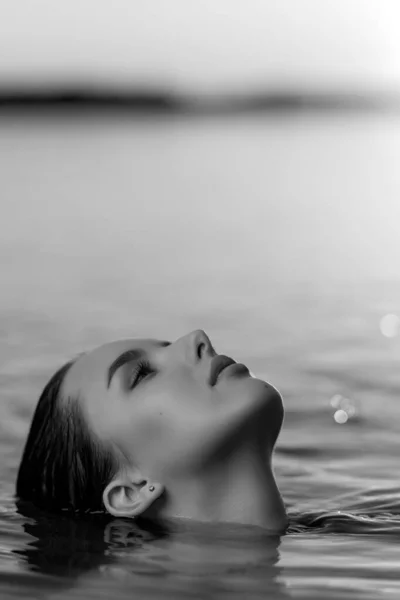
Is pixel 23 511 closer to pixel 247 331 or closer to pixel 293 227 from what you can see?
pixel 247 331

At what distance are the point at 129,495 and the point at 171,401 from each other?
1.35ft

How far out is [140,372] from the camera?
459cm

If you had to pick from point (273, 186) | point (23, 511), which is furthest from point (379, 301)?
point (273, 186)

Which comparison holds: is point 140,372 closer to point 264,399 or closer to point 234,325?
point 264,399

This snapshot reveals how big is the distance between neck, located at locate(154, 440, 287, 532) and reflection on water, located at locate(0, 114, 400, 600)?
0.06 meters

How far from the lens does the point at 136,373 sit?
4578mm

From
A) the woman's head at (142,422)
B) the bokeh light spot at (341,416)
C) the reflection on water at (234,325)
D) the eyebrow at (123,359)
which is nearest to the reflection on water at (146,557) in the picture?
the reflection on water at (234,325)

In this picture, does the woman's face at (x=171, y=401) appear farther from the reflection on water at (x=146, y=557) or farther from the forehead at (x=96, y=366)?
the reflection on water at (x=146, y=557)

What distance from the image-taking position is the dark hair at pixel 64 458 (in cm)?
459

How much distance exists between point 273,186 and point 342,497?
17.2m

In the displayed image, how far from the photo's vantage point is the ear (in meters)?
4.48

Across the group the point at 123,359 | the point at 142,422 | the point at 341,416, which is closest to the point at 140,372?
the point at 123,359

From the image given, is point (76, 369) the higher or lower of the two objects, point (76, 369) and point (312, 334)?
the lower

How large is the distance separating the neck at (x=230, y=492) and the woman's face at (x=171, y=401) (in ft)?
0.19
